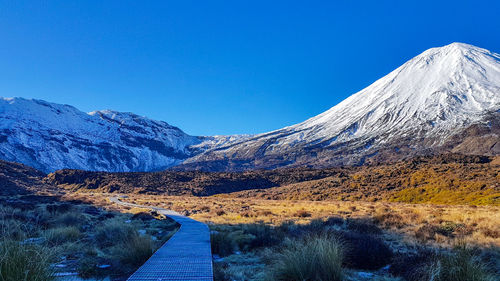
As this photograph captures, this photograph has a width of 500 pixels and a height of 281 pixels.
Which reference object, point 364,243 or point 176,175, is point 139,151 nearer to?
point 176,175

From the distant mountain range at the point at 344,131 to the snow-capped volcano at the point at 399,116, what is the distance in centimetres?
38

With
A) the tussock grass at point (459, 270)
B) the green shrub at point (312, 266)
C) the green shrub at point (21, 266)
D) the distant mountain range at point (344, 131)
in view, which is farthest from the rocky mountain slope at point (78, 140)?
the tussock grass at point (459, 270)

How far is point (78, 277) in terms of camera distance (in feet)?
20.1

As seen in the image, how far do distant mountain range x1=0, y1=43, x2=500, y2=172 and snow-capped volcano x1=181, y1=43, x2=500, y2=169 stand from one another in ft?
1.25

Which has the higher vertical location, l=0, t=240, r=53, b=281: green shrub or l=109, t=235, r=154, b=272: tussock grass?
l=0, t=240, r=53, b=281: green shrub

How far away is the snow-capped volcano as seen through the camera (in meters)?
101

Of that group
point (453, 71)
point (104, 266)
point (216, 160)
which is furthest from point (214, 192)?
point (453, 71)

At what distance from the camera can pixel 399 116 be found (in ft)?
412

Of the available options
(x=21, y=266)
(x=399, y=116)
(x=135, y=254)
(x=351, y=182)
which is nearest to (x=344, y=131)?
(x=399, y=116)

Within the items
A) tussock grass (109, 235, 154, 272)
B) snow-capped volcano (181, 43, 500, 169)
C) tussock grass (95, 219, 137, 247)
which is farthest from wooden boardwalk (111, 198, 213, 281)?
snow-capped volcano (181, 43, 500, 169)

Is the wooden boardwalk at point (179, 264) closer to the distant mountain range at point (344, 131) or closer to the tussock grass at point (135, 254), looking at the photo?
the tussock grass at point (135, 254)

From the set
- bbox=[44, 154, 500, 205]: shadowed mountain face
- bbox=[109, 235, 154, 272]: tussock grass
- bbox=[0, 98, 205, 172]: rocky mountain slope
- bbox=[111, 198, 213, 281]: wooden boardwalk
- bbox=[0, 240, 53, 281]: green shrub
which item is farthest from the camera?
bbox=[0, 98, 205, 172]: rocky mountain slope

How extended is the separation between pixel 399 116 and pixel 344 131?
74.5 ft

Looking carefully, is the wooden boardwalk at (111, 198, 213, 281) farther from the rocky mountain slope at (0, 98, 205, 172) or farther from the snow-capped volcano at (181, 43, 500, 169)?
the rocky mountain slope at (0, 98, 205, 172)
